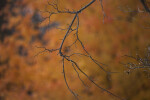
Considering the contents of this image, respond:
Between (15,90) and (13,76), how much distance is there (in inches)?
13.6

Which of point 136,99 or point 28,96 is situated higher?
point 136,99

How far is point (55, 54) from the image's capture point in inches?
167

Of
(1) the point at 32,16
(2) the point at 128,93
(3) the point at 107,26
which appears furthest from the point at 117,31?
(1) the point at 32,16

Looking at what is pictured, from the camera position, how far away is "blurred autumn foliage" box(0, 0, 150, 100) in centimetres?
356

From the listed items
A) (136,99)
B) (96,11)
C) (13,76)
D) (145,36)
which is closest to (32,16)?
(13,76)

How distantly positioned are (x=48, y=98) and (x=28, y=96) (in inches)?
25.8

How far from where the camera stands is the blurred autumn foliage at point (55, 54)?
3.56 meters

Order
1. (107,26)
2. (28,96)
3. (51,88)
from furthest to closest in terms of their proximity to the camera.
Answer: (28,96), (51,88), (107,26)

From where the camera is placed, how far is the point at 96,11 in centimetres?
385

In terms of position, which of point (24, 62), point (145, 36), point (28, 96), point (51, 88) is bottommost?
point (28, 96)

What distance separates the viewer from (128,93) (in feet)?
11.7

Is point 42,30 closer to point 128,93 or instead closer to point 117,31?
point 117,31

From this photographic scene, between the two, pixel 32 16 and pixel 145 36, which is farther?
pixel 32 16

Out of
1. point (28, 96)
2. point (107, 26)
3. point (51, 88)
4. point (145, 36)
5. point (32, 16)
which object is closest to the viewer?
point (145, 36)
